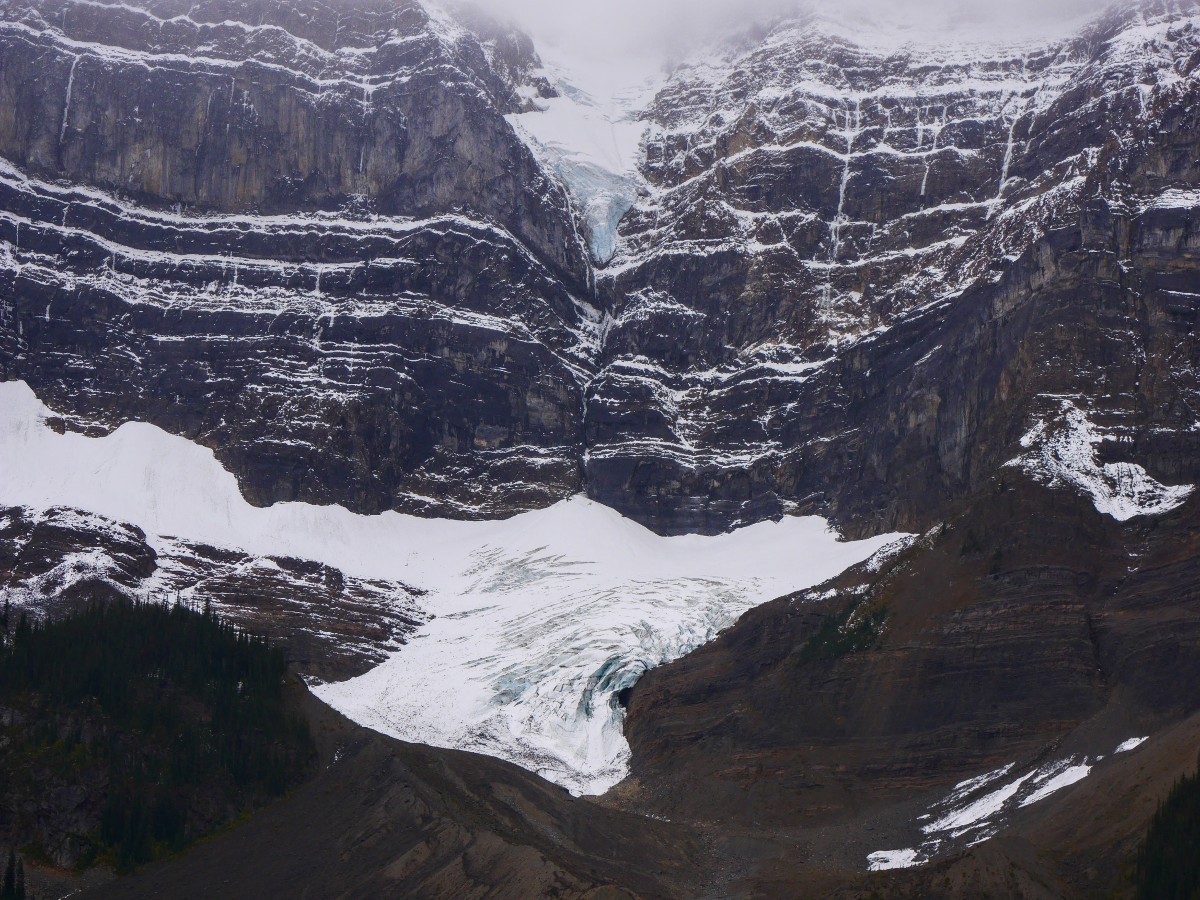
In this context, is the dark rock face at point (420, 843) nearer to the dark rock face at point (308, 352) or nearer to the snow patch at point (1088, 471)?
the snow patch at point (1088, 471)

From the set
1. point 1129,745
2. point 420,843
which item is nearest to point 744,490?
point 1129,745

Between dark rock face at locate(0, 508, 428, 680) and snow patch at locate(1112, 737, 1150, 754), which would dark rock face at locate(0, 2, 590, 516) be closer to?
dark rock face at locate(0, 508, 428, 680)

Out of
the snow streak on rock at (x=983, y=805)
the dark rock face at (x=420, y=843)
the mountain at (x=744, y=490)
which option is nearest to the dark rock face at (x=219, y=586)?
the mountain at (x=744, y=490)

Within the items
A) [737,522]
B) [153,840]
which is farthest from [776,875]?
[737,522]

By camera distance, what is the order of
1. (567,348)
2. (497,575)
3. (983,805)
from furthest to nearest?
(567,348), (497,575), (983,805)

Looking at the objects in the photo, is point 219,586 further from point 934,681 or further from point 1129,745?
point 1129,745

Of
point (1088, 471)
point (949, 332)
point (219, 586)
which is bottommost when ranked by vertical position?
point (219, 586)
